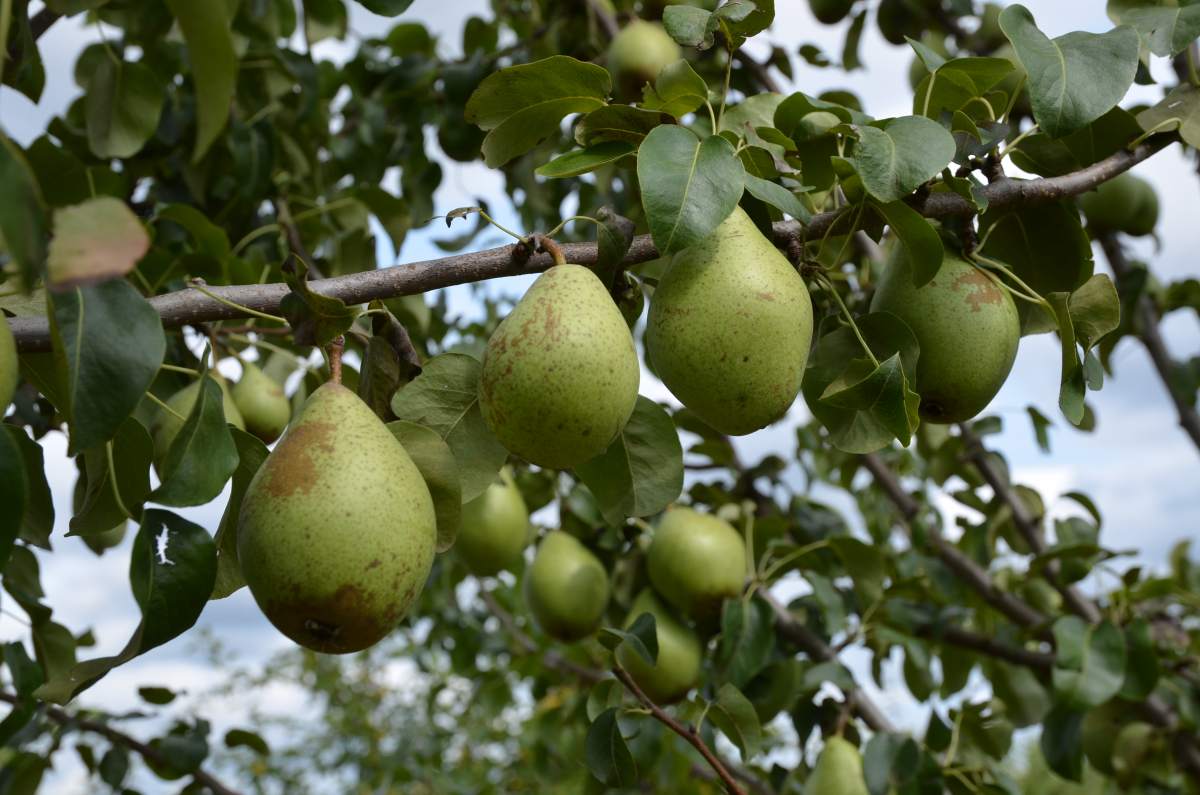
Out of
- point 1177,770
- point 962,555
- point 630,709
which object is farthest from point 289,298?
point 1177,770

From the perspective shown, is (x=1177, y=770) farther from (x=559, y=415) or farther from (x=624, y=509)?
(x=559, y=415)

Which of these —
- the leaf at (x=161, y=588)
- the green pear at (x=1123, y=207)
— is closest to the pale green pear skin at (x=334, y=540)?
the leaf at (x=161, y=588)

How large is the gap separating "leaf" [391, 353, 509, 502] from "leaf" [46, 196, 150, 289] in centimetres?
A: 41

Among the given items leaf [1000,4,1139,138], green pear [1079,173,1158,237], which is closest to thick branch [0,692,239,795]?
A: leaf [1000,4,1139,138]

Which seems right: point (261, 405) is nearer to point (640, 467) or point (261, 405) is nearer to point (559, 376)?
point (640, 467)

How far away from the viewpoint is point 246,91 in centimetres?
223

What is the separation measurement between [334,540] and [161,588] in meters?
0.16

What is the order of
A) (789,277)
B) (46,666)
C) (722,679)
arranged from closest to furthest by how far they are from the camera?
(789,277) → (46,666) → (722,679)

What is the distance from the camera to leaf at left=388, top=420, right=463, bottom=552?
96 cm

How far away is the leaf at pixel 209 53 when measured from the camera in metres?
0.59

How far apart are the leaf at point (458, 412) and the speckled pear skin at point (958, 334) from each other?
42 cm

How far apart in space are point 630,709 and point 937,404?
55 centimetres

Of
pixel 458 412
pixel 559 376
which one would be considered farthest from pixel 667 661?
pixel 559 376

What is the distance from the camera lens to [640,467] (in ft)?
3.59
